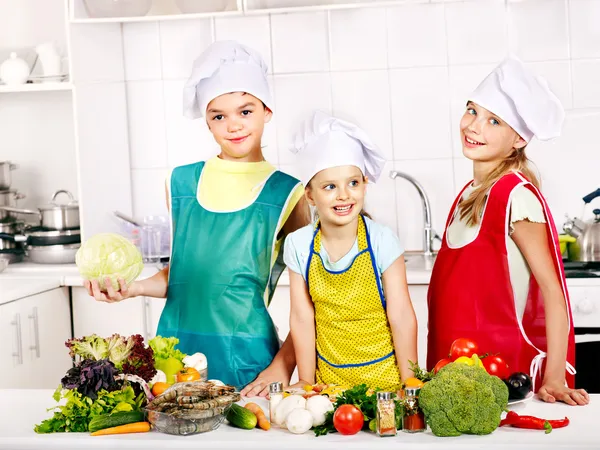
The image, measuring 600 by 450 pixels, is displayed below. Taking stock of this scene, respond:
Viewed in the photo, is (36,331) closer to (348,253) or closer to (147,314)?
(147,314)

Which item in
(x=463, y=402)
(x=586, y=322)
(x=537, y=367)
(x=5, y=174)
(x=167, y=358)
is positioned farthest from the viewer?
(x=5, y=174)

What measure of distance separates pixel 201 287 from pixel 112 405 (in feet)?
1.84

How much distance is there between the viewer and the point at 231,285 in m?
2.12

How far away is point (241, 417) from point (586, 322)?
1.69 m

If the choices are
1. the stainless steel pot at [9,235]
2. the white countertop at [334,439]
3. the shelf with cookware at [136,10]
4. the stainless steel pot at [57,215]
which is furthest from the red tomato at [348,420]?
the stainless steel pot at [9,235]

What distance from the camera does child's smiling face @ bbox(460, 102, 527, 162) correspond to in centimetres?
200

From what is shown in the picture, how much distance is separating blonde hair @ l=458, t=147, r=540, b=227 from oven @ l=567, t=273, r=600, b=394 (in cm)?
95

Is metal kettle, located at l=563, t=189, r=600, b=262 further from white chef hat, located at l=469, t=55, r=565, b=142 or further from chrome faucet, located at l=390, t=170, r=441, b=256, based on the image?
white chef hat, located at l=469, t=55, r=565, b=142

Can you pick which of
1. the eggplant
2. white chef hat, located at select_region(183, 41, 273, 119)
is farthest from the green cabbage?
the eggplant

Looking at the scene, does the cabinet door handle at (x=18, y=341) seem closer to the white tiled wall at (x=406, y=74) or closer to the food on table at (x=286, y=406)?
the white tiled wall at (x=406, y=74)

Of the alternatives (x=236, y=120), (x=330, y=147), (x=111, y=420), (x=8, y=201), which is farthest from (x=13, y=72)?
(x=111, y=420)

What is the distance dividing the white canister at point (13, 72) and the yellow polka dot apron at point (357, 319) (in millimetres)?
1912

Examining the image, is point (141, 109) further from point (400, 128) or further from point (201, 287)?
point (201, 287)

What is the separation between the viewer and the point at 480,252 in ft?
6.61
